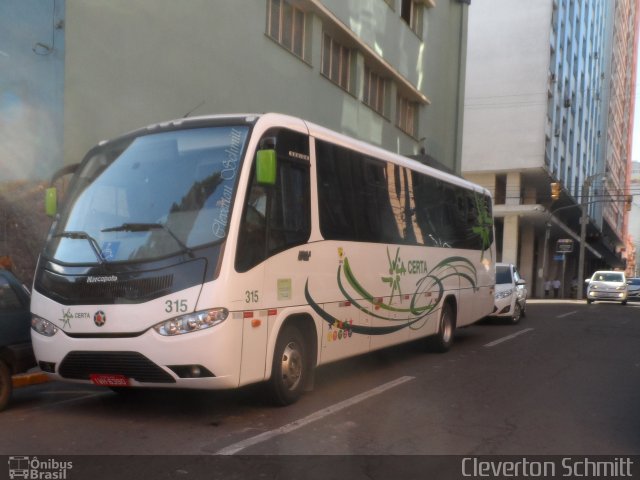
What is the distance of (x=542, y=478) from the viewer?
5.22 m

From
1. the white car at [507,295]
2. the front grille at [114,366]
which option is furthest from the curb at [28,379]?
the white car at [507,295]

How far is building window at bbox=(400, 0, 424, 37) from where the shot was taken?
26.5 meters

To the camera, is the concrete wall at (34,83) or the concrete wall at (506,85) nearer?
the concrete wall at (34,83)

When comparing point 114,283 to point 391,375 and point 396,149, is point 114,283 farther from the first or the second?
point 396,149

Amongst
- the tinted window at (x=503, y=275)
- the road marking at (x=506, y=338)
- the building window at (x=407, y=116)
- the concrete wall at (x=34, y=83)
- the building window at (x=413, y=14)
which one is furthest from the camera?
the building window at (x=407, y=116)

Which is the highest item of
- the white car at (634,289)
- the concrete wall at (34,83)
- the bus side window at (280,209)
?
the concrete wall at (34,83)

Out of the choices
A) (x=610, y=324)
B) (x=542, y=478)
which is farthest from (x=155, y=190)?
(x=610, y=324)

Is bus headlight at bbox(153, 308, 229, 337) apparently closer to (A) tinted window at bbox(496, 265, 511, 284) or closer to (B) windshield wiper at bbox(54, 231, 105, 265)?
(B) windshield wiper at bbox(54, 231, 105, 265)

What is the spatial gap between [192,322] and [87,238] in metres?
1.52

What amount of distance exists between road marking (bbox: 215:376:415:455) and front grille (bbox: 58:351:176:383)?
968 mm

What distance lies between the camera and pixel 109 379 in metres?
6.62

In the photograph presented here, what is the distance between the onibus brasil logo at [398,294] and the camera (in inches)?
340

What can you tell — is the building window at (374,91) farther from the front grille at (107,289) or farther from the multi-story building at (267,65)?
the front grille at (107,289)

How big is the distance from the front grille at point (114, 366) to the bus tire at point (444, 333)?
6614 mm
